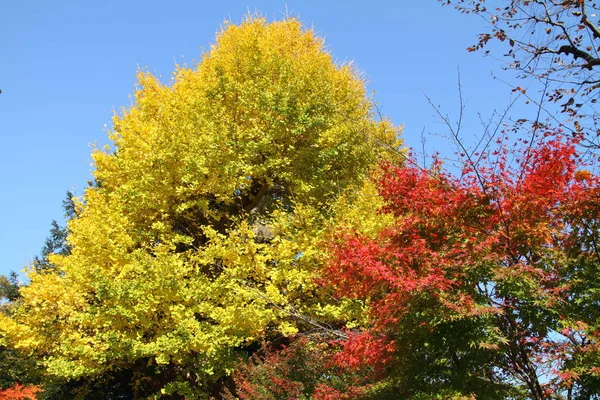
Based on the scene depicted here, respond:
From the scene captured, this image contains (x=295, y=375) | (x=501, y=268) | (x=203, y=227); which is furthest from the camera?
(x=203, y=227)

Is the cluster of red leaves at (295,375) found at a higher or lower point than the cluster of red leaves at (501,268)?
lower

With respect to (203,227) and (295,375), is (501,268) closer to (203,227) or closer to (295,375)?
(295,375)

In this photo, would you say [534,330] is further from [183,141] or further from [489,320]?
[183,141]

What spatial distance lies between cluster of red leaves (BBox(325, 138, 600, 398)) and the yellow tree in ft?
9.63

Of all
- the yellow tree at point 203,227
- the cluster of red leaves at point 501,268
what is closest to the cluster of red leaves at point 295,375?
the yellow tree at point 203,227

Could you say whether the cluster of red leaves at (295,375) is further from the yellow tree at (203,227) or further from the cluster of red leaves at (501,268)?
the cluster of red leaves at (501,268)

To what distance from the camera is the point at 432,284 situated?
4977mm

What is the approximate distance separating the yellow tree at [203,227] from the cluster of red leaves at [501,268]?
2.93 m

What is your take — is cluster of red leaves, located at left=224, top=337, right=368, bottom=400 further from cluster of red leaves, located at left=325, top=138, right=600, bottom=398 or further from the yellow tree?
cluster of red leaves, located at left=325, top=138, right=600, bottom=398

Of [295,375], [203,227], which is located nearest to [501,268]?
[295,375]

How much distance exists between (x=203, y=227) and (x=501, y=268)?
728 centimetres

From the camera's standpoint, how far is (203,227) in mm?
10703

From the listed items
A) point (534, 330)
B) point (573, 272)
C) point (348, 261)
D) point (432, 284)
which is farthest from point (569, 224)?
point (348, 261)

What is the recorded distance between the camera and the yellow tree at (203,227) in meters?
9.57
